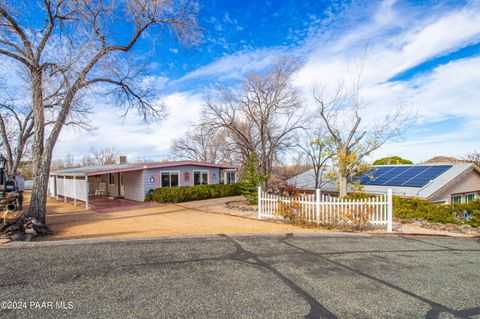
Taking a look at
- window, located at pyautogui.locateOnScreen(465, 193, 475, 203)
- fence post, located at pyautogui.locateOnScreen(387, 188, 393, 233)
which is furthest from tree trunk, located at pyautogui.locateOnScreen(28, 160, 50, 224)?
window, located at pyautogui.locateOnScreen(465, 193, 475, 203)

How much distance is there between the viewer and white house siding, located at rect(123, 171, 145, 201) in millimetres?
16844

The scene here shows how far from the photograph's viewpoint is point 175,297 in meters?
3.24

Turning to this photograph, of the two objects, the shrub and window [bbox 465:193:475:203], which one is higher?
the shrub

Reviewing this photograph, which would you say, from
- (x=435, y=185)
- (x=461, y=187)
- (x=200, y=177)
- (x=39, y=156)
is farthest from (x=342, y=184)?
(x=39, y=156)

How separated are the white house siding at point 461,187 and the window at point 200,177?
1396 cm

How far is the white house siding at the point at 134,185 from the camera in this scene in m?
16.8

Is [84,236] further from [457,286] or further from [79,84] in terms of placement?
[457,286]

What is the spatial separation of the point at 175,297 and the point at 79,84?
8611mm

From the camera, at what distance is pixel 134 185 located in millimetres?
17484

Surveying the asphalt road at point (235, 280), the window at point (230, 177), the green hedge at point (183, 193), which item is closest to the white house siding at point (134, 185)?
the green hedge at point (183, 193)

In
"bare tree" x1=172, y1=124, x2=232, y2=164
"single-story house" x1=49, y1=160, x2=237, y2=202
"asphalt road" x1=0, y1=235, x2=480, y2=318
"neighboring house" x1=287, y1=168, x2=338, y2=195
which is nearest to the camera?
"asphalt road" x1=0, y1=235, x2=480, y2=318

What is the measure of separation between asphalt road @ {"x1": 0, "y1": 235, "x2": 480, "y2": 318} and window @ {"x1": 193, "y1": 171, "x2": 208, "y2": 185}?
1322cm

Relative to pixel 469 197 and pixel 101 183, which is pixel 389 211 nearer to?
pixel 469 197

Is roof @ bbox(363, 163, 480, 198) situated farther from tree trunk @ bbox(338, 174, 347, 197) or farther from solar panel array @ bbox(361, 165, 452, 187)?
tree trunk @ bbox(338, 174, 347, 197)
